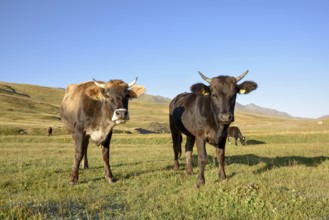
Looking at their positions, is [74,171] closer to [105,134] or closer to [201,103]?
[105,134]

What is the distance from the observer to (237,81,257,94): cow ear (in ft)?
31.7

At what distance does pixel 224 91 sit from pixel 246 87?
3.21ft

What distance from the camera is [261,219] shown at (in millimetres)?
6059

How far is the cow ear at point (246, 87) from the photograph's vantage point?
9672mm

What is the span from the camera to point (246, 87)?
31.8ft

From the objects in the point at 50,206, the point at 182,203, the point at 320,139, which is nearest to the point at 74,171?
the point at 50,206

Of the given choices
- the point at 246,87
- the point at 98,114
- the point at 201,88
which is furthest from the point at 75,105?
the point at 246,87

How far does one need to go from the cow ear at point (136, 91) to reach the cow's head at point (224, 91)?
193 cm

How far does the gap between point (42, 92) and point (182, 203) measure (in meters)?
168

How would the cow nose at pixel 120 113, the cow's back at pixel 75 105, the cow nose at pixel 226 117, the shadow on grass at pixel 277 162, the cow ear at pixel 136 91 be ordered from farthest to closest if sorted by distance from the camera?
the shadow on grass at pixel 277 162 < the cow's back at pixel 75 105 < the cow ear at pixel 136 91 < the cow nose at pixel 120 113 < the cow nose at pixel 226 117

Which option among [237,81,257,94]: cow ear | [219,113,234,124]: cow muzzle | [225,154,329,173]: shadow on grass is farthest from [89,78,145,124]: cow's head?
[225,154,329,173]: shadow on grass

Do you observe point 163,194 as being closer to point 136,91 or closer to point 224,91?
point 224,91

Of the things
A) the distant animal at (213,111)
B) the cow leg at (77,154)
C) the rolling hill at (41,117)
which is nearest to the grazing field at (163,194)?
the cow leg at (77,154)

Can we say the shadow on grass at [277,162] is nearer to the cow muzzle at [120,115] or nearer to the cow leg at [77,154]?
the cow muzzle at [120,115]
